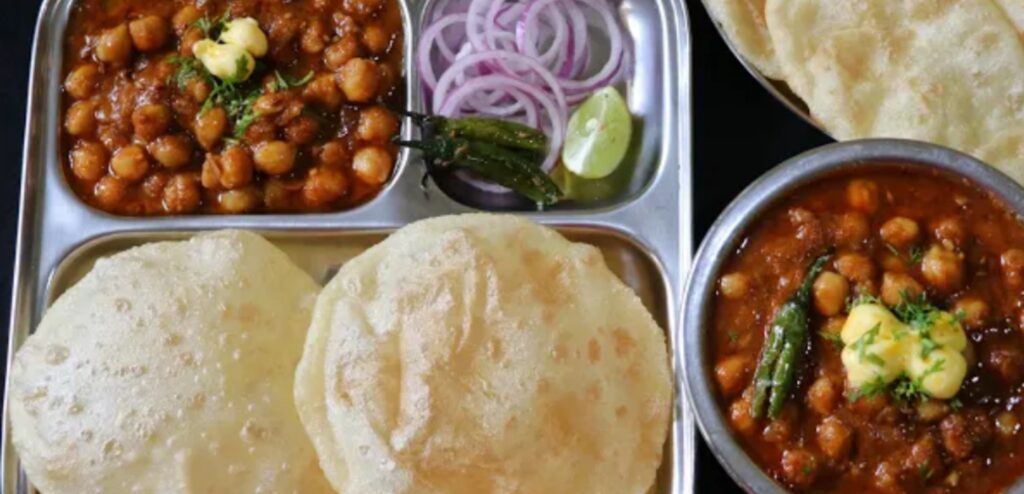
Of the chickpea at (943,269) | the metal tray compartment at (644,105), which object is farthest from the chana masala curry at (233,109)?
the chickpea at (943,269)

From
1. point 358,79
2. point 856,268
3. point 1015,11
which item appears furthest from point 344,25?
point 1015,11

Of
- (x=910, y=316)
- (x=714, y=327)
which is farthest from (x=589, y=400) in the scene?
(x=910, y=316)

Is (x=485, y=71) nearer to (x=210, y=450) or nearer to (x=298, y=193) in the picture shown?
(x=298, y=193)

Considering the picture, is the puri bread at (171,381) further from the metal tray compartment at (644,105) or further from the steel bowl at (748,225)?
the steel bowl at (748,225)

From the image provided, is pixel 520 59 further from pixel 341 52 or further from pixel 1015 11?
pixel 1015 11

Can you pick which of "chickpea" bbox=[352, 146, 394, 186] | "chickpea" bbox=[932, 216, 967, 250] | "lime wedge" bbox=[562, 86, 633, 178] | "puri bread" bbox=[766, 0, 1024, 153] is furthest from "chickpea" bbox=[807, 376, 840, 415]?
"chickpea" bbox=[352, 146, 394, 186]

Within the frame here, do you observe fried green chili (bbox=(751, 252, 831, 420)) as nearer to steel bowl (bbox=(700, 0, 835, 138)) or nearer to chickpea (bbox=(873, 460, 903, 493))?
chickpea (bbox=(873, 460, 903, 493))
